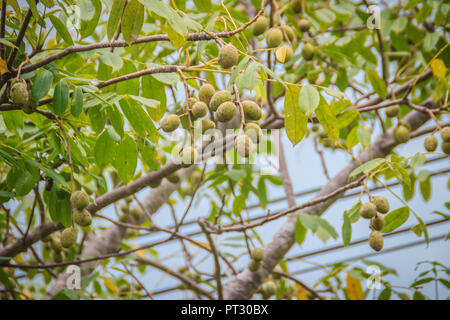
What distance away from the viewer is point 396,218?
1132 mm

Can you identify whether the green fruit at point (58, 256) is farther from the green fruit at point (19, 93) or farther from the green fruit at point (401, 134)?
the green fruit at point (401, 134)

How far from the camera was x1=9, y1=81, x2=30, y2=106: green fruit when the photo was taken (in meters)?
0.83

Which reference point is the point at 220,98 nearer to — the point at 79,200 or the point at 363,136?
the point at 79,200

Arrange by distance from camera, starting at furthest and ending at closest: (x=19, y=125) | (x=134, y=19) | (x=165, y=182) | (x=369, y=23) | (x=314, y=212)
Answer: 1. (x=165, y=182)
2. (x=314, y=212)
3. (x=369, y=23)
4. (x=19, y=125)
5. (x=134, y=19)

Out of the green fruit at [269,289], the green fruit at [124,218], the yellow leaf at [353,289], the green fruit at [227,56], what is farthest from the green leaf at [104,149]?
the yellow leaf at [353,289]

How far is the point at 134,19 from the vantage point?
85 centimetres

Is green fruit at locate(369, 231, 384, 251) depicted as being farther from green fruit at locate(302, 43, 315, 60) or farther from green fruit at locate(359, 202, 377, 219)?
green fruit at locate(302, 43, 315, 60)

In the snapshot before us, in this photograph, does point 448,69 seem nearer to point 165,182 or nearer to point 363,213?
point 363,213

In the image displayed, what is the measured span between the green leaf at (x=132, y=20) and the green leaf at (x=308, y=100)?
33 cm

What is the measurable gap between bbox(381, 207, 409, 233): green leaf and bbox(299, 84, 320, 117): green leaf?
0.45 meters
